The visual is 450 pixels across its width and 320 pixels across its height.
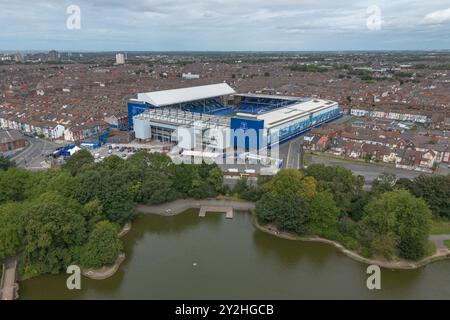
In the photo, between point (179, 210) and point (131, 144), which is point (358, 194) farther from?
point (131, 144)

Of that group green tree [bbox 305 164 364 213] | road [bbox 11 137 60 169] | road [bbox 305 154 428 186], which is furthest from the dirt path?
road [bbox 11 137 60 169]

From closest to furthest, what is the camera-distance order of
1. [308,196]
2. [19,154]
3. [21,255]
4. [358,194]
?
[21,255]
[308,196]
[358,194]
[19,154]

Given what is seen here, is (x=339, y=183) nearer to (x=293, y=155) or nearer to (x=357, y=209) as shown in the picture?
(x=357, y=209)

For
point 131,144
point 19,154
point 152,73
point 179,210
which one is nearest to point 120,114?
point 131,144

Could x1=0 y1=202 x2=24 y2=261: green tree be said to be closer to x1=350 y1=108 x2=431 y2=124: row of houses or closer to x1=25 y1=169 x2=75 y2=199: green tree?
x1=25 y1=169 x2=75 y2=199: green tree

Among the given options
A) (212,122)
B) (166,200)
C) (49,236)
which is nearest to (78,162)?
(166,200)

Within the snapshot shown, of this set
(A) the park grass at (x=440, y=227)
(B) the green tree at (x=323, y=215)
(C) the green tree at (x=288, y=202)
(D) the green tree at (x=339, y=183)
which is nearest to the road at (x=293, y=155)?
(D) the green tree at (x=339, y=183)
